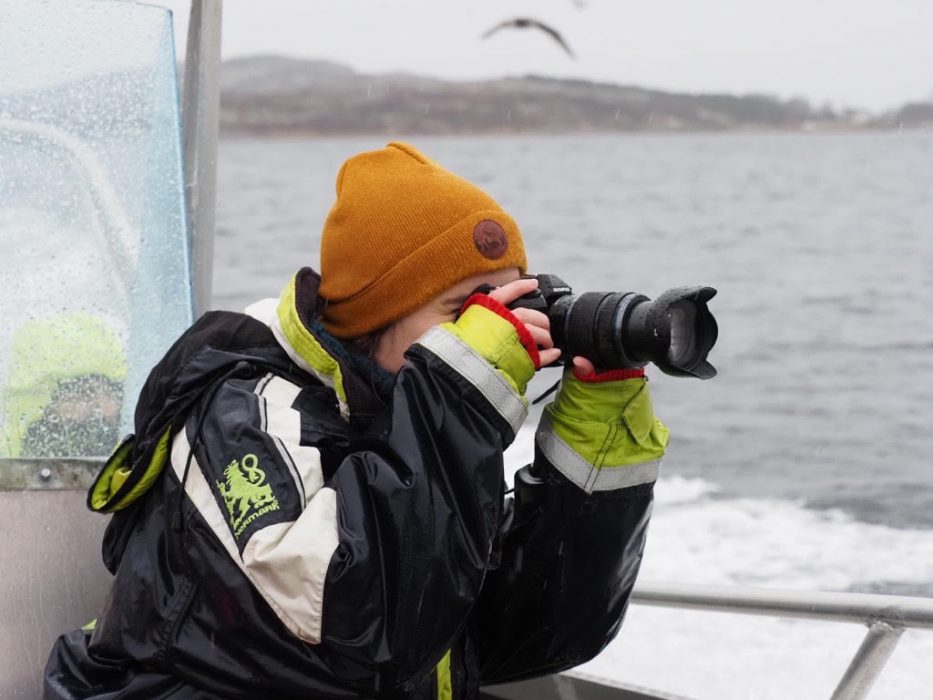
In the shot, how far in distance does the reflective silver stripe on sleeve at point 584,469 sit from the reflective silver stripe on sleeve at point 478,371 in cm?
18

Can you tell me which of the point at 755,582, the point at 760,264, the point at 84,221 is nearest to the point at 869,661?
the point at 84,221

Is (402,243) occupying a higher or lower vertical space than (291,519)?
higher

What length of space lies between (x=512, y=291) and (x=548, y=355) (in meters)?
0.07

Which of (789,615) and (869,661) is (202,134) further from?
(869,661)

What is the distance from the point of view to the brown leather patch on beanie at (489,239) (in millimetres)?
1372

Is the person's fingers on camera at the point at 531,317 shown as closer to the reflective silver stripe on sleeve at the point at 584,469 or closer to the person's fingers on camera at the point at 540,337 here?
the person's fingers on camera at the point at 540,337

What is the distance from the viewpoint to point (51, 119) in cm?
A: 184

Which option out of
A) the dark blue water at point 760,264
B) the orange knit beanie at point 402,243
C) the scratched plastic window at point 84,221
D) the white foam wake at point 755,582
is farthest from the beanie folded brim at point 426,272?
the dark blue water at point 760,264

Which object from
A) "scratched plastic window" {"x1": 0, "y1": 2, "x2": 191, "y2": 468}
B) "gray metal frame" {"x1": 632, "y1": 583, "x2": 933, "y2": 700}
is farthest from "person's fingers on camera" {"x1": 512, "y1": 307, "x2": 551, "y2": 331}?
"scratched plastic window" {"x1": 0, "y1": 2, "x2": 191, "y2": 468}

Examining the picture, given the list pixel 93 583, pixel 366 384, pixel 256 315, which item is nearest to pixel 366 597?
pixel 366 384

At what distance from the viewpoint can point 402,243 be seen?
1366 mm

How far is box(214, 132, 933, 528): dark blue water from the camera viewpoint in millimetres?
8617

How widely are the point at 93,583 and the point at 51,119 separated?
25.7 inches

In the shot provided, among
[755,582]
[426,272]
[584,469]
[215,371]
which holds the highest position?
[426,272]
